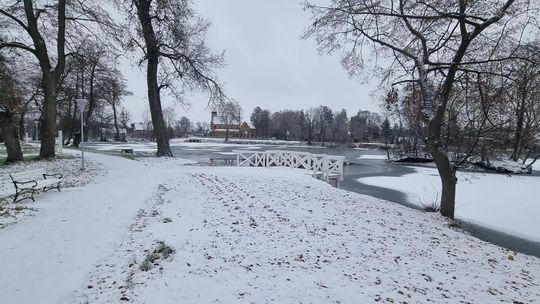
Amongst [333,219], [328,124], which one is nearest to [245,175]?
[333,219]

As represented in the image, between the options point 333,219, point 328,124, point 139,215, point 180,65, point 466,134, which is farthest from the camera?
point 328,124

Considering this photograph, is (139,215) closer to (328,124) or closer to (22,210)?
(22,210)

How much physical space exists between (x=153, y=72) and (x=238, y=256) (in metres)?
18.3

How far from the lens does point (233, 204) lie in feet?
27.0

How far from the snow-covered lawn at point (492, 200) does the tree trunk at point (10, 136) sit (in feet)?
61.5

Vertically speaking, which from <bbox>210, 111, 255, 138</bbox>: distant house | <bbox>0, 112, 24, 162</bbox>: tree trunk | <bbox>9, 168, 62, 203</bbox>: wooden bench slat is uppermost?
<bbox>210, 111, 255, 138</bbox>: distant house

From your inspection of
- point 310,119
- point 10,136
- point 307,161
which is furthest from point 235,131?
point 10,136

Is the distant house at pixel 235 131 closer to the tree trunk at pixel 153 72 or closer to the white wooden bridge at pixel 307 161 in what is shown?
the tree trunk at pixel 153 72

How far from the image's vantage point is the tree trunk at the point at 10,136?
15.9 meters

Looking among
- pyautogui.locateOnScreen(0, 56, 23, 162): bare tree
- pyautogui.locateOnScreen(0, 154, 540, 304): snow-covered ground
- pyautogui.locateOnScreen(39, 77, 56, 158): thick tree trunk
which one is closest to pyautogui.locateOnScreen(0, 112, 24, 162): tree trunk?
pyautogui.locateOnScreen(0, 56, 23, 162): bare tree

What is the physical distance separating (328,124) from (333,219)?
9792 cm

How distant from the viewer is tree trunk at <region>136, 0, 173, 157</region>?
19164mm

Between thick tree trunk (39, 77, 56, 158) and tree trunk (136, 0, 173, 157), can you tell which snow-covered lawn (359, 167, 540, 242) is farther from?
thick tree trunk (39, 77, 56, 158)

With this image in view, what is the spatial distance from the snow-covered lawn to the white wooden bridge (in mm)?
3567
